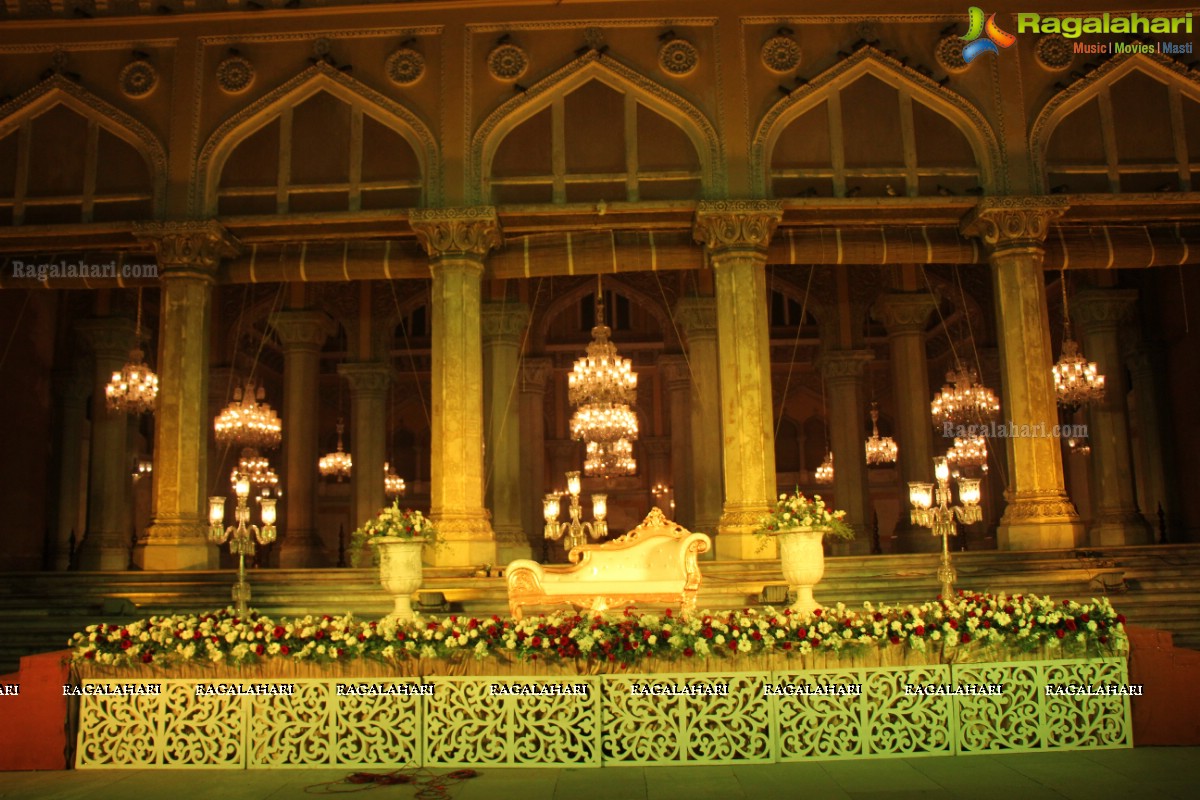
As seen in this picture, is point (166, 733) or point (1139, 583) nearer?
point (166, 733)

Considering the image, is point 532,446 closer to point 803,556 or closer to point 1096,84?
point 803,556

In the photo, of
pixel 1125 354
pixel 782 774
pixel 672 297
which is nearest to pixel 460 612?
pixel 782 774

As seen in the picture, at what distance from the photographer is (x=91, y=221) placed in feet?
44.5

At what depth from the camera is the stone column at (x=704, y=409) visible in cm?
1627

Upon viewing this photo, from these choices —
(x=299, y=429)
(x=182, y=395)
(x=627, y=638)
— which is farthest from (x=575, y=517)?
(x=627, y=638)

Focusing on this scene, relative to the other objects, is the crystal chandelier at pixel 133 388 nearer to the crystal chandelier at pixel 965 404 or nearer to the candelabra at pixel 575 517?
the candelabra at pixel 575 517

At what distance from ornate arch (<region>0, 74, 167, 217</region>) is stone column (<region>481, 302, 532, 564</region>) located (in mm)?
5313

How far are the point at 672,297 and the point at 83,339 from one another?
424 inches

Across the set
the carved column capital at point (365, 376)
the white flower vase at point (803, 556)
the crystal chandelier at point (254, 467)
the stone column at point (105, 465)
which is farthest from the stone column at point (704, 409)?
the stone column at point (105, 465)

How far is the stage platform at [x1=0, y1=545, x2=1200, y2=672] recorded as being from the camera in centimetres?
1016

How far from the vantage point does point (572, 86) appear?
44.7ft

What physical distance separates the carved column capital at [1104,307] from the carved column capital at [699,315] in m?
6.21

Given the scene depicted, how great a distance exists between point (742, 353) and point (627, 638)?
23.2ft

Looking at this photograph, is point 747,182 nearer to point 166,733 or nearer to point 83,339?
point 166,733
